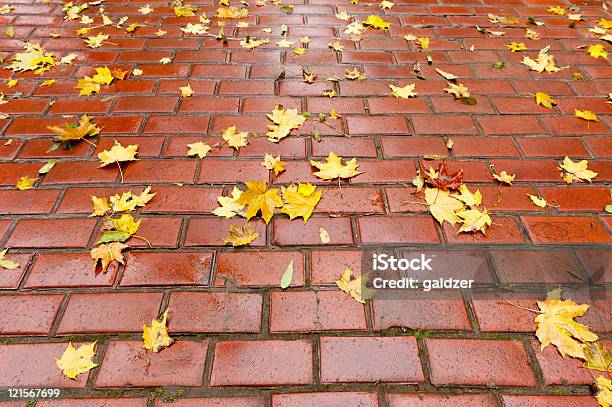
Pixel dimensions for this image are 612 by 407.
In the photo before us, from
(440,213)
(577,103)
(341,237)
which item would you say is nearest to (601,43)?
(577,103)

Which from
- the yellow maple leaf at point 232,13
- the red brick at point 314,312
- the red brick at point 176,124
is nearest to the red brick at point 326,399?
the red brick at point 314,312

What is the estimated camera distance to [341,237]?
1.32m

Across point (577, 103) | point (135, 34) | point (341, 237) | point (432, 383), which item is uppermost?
point (135, 34)

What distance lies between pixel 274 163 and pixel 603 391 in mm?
1228

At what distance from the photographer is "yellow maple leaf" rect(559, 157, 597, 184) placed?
1.51 m

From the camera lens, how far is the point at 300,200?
1.41 m

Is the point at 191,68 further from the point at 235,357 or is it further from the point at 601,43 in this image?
the point at 601,43

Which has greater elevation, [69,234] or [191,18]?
[191,18]

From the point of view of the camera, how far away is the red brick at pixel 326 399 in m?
0.99

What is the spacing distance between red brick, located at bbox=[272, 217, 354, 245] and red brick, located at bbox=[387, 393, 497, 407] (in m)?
0.50

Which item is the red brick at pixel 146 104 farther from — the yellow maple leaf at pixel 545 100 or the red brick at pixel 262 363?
the yellow maple leaf at pixel 545 100

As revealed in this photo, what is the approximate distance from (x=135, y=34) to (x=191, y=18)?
1.19ft

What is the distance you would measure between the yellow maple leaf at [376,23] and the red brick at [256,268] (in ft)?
5.50

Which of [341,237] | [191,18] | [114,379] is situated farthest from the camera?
[191,18]
